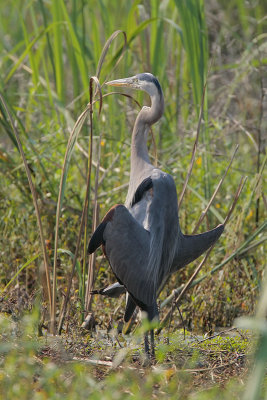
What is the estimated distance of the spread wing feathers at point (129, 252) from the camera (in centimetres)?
308

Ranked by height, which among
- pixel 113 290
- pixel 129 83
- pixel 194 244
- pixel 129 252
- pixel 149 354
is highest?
pixel 129 83

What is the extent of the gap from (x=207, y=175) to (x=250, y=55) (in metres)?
1.30

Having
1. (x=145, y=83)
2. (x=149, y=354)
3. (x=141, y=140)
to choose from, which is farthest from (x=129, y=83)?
(x=149, y=354)

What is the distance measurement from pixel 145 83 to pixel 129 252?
0.98m

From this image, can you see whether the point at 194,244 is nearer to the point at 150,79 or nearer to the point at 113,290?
the point at 113,290

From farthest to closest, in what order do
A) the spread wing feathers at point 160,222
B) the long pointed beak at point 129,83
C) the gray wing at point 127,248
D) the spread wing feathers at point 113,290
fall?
the long pointed beak at point 129,83 < the spread wing feathers at point 113,290 < the spread wing feathers at point 160,222 < the gray wing at point 127,248

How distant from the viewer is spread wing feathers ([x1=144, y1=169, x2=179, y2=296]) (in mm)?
3289

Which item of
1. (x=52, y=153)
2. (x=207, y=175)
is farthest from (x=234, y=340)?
(x=52, y=153)

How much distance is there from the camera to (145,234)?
3.24 m

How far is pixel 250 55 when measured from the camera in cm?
528

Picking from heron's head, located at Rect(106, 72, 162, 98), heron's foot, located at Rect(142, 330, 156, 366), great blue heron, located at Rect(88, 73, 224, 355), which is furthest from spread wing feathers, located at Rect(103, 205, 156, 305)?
heron's head, located at Rect(106, 72, 162, 98)

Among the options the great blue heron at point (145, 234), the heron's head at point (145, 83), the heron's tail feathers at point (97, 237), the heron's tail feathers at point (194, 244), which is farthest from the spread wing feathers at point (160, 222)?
the heron's head at point (145, 83)

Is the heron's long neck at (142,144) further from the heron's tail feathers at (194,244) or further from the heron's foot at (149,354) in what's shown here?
the heron's foot at (149,354)

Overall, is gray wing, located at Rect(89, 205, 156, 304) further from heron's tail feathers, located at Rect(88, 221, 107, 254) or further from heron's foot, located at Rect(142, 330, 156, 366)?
heron's foot, located at Rect(142, 330, 156, 366)
